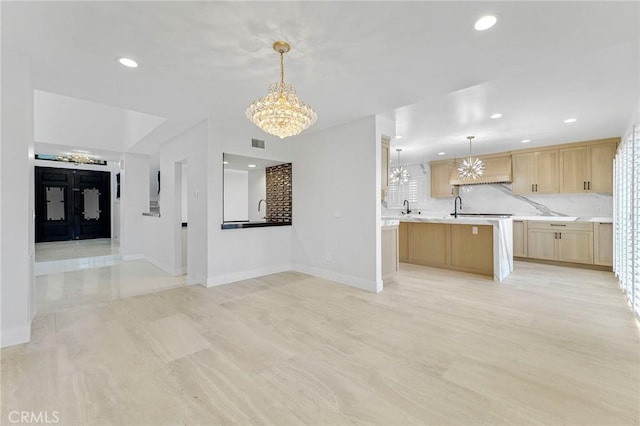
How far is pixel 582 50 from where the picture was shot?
7.43 ft

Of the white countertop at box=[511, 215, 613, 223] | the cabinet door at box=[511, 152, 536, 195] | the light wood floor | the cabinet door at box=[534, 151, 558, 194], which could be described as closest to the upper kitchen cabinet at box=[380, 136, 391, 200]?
the light wood floor

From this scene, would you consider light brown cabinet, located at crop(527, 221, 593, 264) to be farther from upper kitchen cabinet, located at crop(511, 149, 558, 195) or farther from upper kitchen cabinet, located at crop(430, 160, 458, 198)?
upper kitchen cabinet, located at crop(430, 160, 458, 198)

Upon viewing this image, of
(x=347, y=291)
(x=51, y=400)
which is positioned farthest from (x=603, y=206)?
(x=51, y=400)

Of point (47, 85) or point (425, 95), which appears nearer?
point (47, 85)

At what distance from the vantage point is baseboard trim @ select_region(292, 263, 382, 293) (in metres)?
3.92

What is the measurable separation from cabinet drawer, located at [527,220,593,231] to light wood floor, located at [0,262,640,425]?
230cm

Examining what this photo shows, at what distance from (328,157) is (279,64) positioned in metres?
2.16

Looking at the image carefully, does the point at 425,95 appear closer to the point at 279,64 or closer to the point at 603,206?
the point at 279,64

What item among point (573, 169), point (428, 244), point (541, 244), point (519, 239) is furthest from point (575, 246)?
point (428, 244)

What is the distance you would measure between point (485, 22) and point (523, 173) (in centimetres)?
559

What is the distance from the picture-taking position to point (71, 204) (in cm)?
946

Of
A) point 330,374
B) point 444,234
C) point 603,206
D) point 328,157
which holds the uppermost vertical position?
point 328,157

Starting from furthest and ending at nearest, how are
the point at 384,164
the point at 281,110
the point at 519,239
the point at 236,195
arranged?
1. the point at 236,195
2. the point at 519,239
3. the point at 384,164
4. the point at 281,110

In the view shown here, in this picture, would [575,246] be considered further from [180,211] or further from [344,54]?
[180,211]
